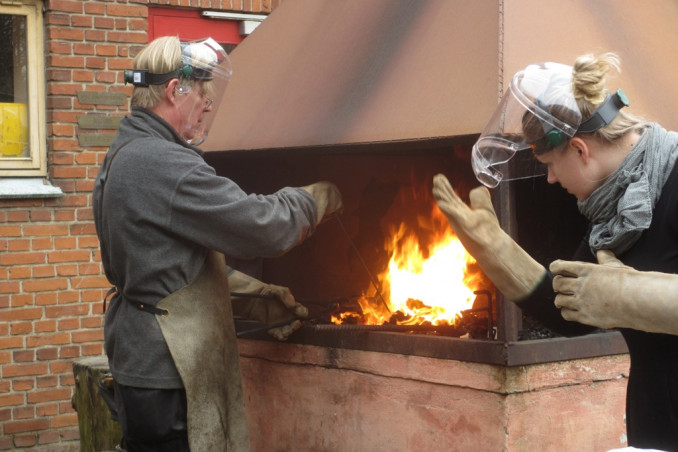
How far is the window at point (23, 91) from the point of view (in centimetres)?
613

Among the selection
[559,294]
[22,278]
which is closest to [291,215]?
[559,294]

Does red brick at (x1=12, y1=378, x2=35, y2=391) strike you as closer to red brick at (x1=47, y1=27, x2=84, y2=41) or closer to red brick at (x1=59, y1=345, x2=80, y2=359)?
red brick at (x1=59, y1=345, x2=80, y2=359)

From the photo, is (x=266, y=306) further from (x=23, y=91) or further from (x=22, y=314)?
(x=23, y=91)

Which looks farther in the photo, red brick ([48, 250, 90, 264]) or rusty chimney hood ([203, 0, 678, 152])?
red brick ([48, 250, 90, 264])

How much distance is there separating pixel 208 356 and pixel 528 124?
1474mm

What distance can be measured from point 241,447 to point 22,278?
2613 mm

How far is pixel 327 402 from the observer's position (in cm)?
452

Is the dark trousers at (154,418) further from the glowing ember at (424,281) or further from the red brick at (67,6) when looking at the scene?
the red brick at (67,6)

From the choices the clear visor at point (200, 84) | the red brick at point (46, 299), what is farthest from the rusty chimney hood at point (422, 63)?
the red brick at point (46, 299)

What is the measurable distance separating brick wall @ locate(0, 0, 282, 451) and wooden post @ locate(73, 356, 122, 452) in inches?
28.2

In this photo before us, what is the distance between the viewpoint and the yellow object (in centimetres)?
614

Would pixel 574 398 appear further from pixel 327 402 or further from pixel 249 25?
pixel 249 25

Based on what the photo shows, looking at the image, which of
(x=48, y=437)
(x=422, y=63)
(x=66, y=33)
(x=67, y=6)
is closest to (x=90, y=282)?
(x=48, y=437)

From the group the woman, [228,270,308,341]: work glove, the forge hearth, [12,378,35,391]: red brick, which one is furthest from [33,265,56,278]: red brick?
the woman
